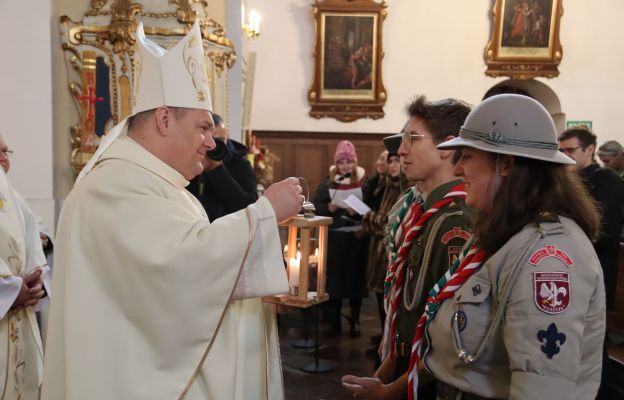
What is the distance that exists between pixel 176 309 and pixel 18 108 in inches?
120

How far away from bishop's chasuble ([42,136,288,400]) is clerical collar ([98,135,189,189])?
8 centimetres

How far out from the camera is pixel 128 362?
64.8 inches

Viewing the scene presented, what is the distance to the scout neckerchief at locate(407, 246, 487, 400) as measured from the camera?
1625 mm

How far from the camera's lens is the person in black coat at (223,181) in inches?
140

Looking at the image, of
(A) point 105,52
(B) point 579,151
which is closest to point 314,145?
(A) point 105,52

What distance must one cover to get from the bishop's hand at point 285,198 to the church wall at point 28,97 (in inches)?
115

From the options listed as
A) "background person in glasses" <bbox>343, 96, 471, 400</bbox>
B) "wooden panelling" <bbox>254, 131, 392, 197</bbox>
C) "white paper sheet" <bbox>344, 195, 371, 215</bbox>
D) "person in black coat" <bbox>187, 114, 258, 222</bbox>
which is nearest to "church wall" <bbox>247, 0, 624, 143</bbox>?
"wooden panelling" <bbox>254, 131, 392, 197</bbox>

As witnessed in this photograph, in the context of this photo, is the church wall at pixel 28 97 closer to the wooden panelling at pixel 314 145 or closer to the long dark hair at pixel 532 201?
the long dark hair at pixel 532 201

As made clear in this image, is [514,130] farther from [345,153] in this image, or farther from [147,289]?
[345,153]

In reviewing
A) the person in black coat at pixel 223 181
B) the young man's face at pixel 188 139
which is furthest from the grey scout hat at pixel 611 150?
the young man's face at pixel 188 139

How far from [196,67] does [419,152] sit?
87 cm

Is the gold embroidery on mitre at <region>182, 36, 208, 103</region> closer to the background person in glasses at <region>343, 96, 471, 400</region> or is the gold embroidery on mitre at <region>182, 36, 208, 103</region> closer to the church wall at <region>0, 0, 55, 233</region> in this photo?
the background person in glasses at <region>343, 96, 471, 400</region>

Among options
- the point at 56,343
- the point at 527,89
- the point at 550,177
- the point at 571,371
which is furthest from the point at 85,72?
the point at 527,89

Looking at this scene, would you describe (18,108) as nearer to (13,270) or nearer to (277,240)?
(13,270)
